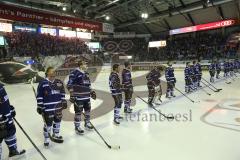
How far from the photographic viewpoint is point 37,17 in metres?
15.6

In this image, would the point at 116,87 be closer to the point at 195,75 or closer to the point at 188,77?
the point at 188,77

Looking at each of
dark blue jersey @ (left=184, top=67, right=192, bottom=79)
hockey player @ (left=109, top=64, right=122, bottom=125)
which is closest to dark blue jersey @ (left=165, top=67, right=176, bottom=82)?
dark blue jersey @ (left=184, top=67, right=192, bottom=79)

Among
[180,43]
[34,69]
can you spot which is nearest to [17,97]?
[34,69]

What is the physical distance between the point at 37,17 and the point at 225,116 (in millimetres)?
12436

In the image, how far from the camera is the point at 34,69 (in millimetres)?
17734

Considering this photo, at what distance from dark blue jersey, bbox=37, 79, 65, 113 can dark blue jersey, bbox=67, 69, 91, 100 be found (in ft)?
2.14

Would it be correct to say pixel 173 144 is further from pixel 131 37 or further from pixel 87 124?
pixel 131 37

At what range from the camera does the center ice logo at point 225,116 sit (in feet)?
21.8

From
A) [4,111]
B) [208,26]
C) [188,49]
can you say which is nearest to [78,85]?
[4,111]

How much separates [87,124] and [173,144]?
7.25 ft

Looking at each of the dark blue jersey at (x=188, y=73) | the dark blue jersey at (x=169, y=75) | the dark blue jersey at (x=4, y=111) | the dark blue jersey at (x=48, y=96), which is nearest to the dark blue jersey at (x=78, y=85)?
the dark blue jersey at (x=48, y=96)

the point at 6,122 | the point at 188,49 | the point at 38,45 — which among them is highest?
the point at 38,45

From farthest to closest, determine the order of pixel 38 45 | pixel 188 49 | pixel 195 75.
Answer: pixel 188 49
pixel 38 45
pixel 195 75

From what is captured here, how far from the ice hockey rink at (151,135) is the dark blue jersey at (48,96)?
0.86 meters
